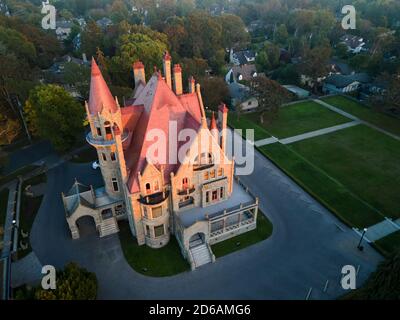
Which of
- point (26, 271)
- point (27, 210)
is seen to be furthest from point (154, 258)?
point (27, 210)

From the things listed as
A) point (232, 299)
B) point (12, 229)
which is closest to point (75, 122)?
point (12, 229)

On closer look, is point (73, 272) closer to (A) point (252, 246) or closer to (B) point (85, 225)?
(B) point (85, 225)

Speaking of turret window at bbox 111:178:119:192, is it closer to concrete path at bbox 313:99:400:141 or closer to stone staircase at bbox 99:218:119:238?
stone staircase at bbox 99:218:119:238

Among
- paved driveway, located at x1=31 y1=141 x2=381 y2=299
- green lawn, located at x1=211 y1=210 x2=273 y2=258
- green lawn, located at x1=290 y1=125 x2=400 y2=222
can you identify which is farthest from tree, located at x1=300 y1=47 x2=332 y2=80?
green lawn, located at x1=211 y1=210 x2=273 y2=258

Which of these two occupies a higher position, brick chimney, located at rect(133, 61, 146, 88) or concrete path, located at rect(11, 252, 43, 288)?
brick chimney, located at rect(133, 61, 146, 88)

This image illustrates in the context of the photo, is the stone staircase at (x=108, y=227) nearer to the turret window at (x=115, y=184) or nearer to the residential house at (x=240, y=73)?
the turret window at (x=115, y=184)

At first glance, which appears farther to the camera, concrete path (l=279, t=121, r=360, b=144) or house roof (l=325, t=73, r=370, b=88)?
house roof (l=325, t=73, r=370, b=88)

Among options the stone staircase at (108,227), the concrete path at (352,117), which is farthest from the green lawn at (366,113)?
the stone staircase at (108,227)
